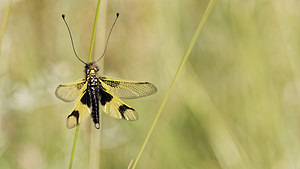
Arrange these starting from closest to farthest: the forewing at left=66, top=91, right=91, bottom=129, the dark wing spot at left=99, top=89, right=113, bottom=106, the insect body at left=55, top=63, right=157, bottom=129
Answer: the forewing at left=66, top=91, right=91, bottom=129 → the insect body at left=55, top=63, right=157, bottom=129 → the dark wing spot at left=99, top=89, right=113, bottom=106

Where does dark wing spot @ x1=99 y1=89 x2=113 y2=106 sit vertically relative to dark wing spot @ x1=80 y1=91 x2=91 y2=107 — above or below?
above

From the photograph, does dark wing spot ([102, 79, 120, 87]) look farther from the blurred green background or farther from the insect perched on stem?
the blurred green background

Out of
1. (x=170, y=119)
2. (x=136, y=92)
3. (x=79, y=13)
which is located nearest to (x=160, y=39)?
(x=170, y=119)

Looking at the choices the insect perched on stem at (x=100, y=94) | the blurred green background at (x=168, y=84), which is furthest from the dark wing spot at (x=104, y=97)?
the blurred green background at (x=168, y=84)

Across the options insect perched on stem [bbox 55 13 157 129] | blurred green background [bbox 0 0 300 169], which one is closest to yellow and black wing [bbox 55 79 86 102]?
insect perched on stem [bbox 55 13 157 129]

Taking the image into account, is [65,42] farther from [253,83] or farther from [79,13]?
[253,83]

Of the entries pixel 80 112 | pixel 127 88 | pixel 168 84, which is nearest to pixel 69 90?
pixel 80 112

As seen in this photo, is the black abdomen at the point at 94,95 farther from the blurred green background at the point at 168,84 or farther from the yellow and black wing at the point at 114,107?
the blurred green background at the point at 168,84
